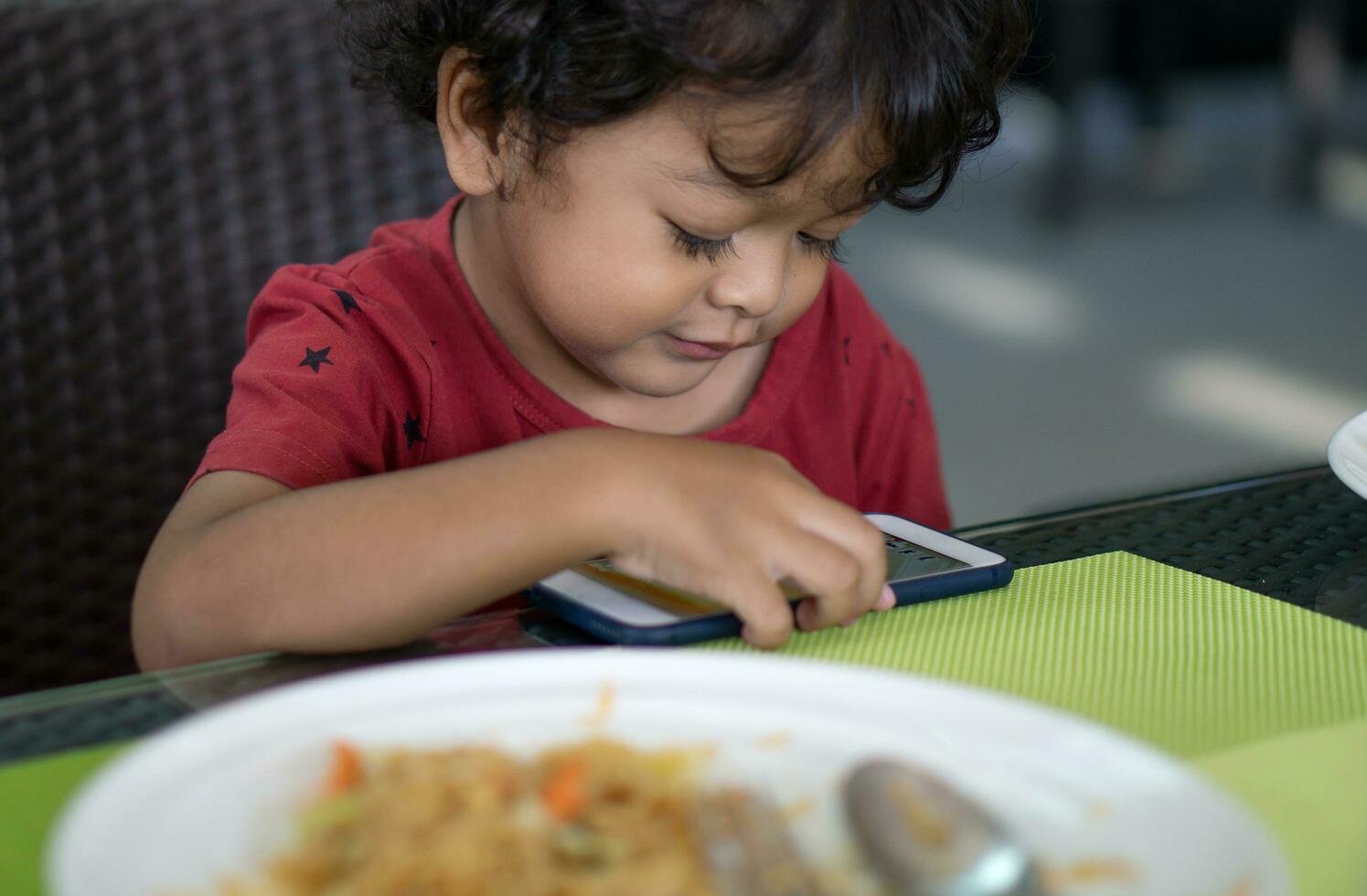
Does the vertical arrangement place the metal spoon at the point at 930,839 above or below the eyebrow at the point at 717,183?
below

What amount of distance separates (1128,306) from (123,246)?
2605 mm

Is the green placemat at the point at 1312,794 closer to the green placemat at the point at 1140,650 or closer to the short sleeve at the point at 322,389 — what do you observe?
the green placemat at the point at 1140,650

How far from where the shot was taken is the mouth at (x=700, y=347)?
0.79 metres

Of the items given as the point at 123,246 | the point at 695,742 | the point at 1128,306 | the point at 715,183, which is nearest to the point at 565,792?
the point at 695,742

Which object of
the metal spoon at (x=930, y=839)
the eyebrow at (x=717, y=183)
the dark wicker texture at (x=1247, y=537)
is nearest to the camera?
the metal spoon at (x=930, y=839)

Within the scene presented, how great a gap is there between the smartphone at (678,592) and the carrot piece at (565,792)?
0.14m

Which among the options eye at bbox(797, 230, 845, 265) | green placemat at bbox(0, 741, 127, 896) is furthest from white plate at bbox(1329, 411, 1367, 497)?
green placemat at bbox(0, 741, 127, 896)

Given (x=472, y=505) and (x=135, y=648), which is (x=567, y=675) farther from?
(x=135, y=648)

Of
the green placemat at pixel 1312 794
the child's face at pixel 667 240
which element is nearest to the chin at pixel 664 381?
the child's face at pixel 667 240

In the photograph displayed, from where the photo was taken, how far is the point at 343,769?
0.36 metres

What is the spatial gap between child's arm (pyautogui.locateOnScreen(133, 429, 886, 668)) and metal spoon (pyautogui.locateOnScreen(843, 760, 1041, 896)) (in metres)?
0.16

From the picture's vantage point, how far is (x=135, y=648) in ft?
2.01

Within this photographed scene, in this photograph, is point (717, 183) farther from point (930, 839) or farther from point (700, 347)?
point (930, 839)

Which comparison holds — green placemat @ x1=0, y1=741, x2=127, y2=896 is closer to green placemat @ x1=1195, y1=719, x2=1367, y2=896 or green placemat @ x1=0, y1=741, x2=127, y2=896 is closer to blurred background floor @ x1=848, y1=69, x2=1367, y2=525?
green placemat @ x1=1195, y1=719, x2=1367, y2=896
